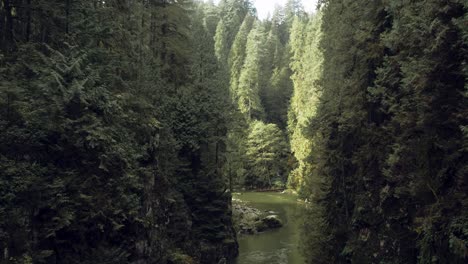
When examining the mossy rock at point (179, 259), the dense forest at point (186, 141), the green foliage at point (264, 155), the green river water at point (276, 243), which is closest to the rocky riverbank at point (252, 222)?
the green river water at point (276, 243)

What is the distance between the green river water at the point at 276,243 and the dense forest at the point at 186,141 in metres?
1.74

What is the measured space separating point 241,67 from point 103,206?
70.3m

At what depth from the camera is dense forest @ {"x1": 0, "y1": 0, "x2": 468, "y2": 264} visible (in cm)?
1402

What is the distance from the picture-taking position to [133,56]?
22.8 m

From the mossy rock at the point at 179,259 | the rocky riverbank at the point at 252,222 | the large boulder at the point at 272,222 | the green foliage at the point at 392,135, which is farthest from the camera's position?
the large boulder at the point at 272,222

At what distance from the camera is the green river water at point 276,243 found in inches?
1211

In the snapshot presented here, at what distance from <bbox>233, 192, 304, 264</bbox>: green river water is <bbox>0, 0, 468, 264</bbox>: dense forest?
1.74 meters

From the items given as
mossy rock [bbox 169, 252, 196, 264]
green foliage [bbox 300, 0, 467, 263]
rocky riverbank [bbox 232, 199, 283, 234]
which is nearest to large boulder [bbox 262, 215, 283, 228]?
rocky riverbank [bbox 232, 199, 283, 234]

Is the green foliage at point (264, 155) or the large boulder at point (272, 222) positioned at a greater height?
the green foliage at point (264, 155)

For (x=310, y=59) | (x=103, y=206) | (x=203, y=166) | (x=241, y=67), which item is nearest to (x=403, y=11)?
(x=103, y=206)

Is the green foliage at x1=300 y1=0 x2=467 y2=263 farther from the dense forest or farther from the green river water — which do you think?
the green river water

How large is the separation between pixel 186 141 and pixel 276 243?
41.0 ft

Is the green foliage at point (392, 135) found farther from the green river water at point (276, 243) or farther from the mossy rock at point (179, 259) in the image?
the mossy rock at point (179, 259)

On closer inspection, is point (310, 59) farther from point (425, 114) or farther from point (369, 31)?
point (425, 114)
